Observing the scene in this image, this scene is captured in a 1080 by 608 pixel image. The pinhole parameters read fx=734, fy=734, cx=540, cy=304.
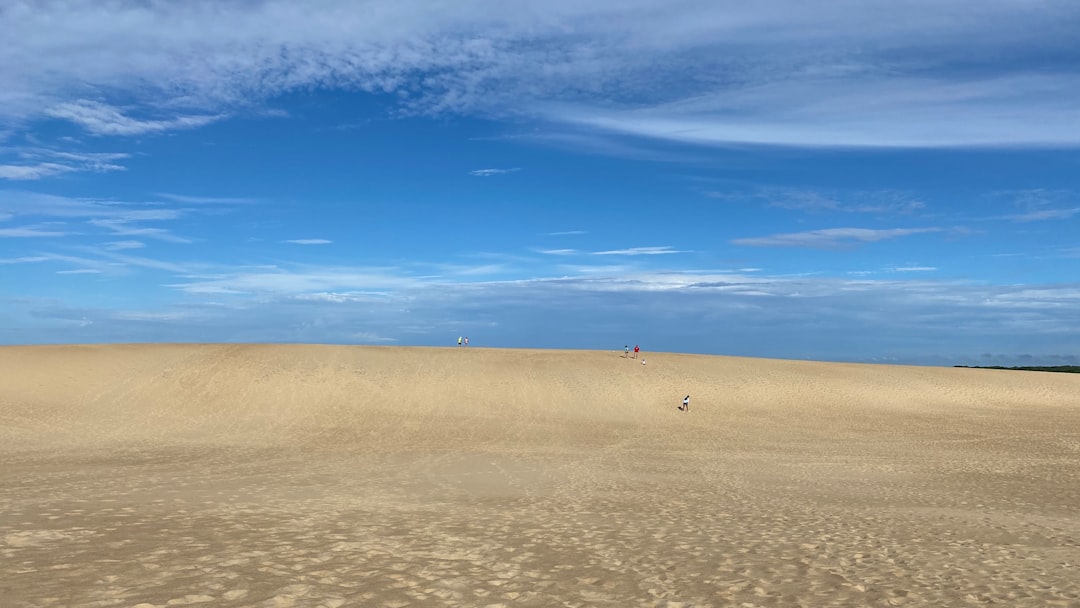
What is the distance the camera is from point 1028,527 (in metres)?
12.8

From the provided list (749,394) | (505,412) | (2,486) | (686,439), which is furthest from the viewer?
(749,394)

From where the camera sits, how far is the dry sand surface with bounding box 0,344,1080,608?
8.87 metres

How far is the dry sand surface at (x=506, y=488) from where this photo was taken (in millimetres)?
8867

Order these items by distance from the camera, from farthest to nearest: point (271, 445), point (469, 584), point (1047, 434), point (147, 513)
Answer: point (1047, 434), point (271, 445), point (147, 513), point (469, 584)

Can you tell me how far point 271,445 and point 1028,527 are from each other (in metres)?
22.5

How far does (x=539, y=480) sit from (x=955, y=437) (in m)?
20.4

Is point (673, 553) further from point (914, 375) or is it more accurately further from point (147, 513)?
point (914, 375)

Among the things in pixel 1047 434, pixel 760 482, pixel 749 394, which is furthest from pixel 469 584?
pixel 749 394

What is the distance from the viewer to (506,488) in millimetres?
17312

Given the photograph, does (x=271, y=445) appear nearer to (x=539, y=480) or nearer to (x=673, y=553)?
(x=539, y=480)

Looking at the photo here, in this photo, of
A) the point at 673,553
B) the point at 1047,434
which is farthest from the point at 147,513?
the point at 1047,434

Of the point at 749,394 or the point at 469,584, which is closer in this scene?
the point at 469,584

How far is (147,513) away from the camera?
12.5 m

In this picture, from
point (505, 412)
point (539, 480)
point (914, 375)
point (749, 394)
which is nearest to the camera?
point (539, 480)
